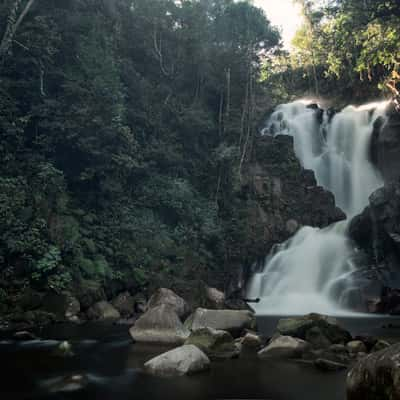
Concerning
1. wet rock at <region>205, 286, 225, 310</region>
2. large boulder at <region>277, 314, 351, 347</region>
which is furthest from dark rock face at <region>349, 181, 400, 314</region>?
large boulder at <region>277, 314, 351, 347</region>

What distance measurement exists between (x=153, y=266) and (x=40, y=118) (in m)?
8.33

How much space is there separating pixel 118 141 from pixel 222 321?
1134cm

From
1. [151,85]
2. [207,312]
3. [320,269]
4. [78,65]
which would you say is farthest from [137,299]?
[151,85]

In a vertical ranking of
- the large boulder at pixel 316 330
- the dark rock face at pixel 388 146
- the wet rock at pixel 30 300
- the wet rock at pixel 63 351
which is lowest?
the wet rock at pixel 63 351

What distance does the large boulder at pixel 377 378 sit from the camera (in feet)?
12.6

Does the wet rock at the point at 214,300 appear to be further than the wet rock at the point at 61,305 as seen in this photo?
Yes

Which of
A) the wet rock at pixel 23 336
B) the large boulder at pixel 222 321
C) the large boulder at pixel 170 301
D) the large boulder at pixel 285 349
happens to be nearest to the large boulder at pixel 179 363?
the large boulder at pixel 285 349

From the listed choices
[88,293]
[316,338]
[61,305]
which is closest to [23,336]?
[61,305]

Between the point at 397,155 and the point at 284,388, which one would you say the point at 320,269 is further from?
the point at 284,388

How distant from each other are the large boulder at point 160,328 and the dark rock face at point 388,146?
62.3ft

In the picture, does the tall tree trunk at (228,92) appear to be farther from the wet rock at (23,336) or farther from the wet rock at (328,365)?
the wet rock at (328,365)

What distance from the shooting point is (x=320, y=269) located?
18250mm

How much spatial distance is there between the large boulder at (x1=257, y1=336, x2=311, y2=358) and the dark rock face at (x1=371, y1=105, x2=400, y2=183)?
61.3 ft

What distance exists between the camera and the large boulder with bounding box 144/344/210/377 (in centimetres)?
655
